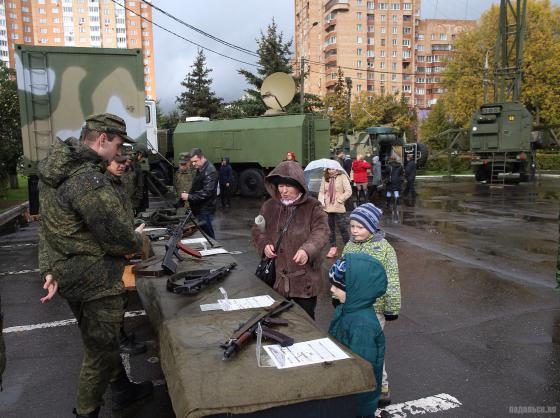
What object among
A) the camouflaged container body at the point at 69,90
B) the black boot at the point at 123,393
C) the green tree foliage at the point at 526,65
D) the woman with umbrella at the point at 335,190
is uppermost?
the green tree foliage at the point at 526,65

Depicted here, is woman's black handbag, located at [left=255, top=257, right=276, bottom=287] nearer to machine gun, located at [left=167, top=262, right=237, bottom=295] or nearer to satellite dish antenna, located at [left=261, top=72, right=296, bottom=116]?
machine gun, located at [left=167, top=262, right=237, bottom=295]

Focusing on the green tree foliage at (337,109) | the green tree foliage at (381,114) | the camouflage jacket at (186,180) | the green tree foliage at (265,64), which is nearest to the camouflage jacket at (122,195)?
the camouflage jacket at (186,180)

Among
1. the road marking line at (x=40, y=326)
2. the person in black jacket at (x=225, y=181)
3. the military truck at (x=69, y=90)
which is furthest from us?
the person in black jacket at (x=225, y=181)

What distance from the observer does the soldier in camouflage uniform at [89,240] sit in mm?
2666

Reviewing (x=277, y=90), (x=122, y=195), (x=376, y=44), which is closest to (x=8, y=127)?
(x=277, y=90)

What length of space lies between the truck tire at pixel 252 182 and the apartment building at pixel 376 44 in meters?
66.7

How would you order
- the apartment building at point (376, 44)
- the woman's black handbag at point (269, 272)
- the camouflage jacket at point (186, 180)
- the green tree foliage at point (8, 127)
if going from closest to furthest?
1. the woman's black handbag at point (269, 272)
2. the camouflage jacket at point (186, 180)
3. the green tree foliage at point (8, 127)
4. the apartment building at point (376, 44)

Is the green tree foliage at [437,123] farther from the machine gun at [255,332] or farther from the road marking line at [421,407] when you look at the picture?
the machine gun at [255,332]

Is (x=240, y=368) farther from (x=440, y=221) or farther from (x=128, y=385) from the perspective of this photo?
(x=440, y=221)

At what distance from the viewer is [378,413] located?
3.25 meters

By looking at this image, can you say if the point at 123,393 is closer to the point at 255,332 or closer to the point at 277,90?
the point at 255,332

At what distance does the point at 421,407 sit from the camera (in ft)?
10.9

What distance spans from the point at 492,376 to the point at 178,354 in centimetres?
268

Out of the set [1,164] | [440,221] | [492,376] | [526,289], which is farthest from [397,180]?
[1,164]
